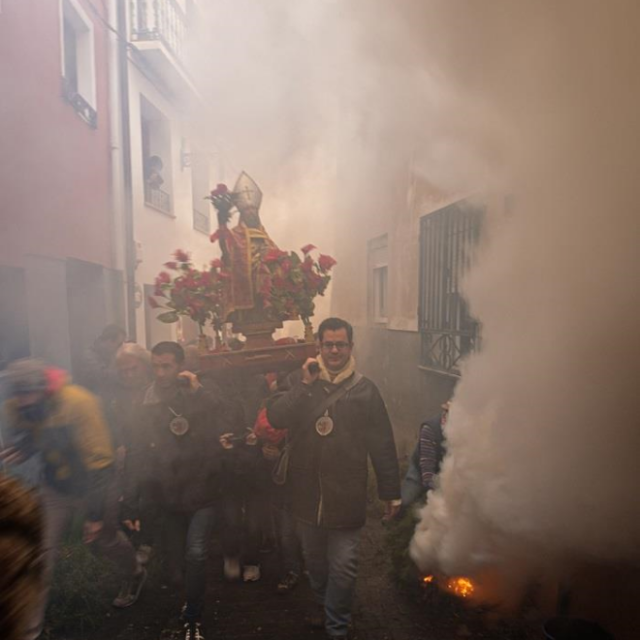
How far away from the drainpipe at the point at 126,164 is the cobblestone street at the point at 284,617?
436 cm

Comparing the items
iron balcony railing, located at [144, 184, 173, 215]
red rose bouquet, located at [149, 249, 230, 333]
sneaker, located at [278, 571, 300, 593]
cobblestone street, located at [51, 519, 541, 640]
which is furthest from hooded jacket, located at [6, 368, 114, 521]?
iron balcony railing, located at [144, 184, 173, 215]

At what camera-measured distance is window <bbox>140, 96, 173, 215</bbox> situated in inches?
291

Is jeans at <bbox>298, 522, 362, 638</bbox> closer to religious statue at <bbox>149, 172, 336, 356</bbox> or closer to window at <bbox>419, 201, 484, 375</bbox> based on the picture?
religious statue at <bbox>149, 172, 336, 356</bbox>

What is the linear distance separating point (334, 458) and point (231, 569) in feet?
4.11

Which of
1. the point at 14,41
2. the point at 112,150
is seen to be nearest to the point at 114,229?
the point at 112,150

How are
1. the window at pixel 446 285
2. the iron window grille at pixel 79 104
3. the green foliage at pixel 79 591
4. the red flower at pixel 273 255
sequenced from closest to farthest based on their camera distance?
the green foliage at pixel 79 591 < the red flower at pixel 273 255 < the window at pixel 446 285 < the iron window grille at pixel 79 104

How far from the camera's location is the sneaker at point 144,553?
3456 mm

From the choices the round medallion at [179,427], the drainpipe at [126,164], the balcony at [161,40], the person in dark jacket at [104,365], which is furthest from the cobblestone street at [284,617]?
the balcony at [161,40]

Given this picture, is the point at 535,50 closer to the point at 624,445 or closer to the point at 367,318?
the point at 624,445

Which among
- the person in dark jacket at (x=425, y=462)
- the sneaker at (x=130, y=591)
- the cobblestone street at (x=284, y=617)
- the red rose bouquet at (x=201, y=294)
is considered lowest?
the cobblestone street at (x=284, y=617)

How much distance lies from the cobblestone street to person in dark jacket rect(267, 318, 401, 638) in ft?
0.98

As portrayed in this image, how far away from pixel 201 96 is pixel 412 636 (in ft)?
15.2

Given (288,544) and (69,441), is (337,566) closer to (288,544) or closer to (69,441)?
(288,544)

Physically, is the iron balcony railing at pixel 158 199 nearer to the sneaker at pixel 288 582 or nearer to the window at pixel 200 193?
the window at pixel 200 193
